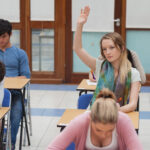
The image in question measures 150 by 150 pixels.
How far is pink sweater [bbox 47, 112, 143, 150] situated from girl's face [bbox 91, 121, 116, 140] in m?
0.06

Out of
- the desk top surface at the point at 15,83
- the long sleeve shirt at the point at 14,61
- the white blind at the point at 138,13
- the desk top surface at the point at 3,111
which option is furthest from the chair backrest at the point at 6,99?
the white blind at the point at 138,13

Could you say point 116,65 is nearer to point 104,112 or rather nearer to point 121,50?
point 121,50

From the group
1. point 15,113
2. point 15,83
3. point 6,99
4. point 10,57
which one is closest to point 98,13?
point 10,57

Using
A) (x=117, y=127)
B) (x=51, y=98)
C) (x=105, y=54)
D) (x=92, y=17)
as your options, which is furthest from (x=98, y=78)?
(x=92, y=17)

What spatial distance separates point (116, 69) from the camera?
3.13 meters

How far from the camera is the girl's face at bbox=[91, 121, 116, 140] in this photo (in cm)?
205

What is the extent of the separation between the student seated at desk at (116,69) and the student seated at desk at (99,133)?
721 mm

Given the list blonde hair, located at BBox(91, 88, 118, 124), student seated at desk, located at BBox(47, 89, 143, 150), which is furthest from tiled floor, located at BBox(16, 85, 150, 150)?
blonde hair, located at BBox(91, 88, 118, 124)

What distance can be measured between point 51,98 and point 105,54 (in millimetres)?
3464

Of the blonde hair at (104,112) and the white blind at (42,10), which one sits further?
the white blind at (42,10)

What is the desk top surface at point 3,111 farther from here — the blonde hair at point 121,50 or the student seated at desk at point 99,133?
the student seated at desk at point 99,133

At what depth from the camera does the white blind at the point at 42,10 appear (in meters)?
7.32

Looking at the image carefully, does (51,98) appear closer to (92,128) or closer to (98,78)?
(98,78)

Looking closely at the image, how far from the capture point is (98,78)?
3.21 meters
